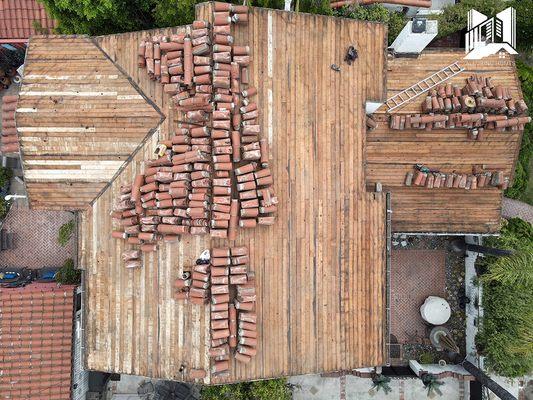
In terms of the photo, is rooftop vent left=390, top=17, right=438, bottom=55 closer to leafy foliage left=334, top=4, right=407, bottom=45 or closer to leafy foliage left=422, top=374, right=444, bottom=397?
leafy foliage left=334, top=4, right=407, bottom=45

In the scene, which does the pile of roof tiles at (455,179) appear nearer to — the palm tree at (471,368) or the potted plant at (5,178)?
the palm tree at (471,368)

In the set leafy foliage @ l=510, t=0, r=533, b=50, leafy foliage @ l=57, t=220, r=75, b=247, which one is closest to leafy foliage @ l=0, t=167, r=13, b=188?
leafy foliage @ l=57, t=220, r=75, b=247

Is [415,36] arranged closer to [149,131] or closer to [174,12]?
[174,12]

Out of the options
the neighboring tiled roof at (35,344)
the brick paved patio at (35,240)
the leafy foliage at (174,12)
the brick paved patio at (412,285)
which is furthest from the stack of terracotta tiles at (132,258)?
the brick paved patio at (412,285)

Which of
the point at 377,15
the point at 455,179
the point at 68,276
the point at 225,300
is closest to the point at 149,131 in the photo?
the point at 225,300

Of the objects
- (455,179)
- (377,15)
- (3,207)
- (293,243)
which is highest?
(377,15)

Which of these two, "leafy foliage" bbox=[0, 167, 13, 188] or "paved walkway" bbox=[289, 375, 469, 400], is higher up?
"leafy foliage" bbox=[0, 167, 13, 188]
